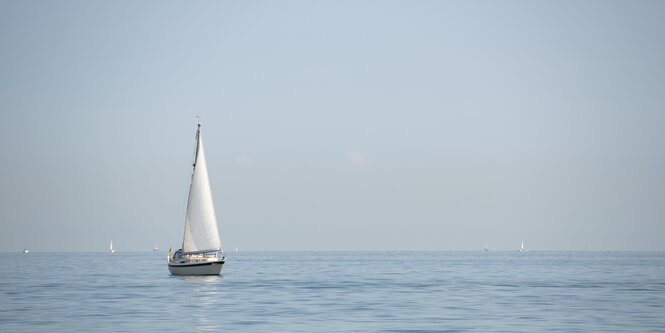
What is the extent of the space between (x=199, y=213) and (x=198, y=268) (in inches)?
277

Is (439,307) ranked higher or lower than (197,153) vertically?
lower

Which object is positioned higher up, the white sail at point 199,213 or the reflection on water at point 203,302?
the white sail at point 199,213

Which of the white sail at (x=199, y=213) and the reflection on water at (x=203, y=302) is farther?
the white sail at (x=199, y=213)

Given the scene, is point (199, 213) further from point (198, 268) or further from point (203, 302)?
point (203, 302)

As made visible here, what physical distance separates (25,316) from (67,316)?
9.17 ft

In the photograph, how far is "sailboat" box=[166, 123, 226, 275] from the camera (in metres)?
100

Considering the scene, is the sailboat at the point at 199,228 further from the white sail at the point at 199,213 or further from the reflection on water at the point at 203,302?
the reflection on water at the point at 203,302

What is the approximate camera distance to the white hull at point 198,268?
330 feet

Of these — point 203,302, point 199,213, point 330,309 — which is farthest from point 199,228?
point 330,309

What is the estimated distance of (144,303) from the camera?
2613 inches

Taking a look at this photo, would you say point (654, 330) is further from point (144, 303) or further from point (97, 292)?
point (97, 292)

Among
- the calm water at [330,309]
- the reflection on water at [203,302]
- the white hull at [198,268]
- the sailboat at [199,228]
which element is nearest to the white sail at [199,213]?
the sailboat at [199,228]

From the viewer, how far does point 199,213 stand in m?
101

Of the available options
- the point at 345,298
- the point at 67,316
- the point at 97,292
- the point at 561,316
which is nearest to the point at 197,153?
the point at 97,292
